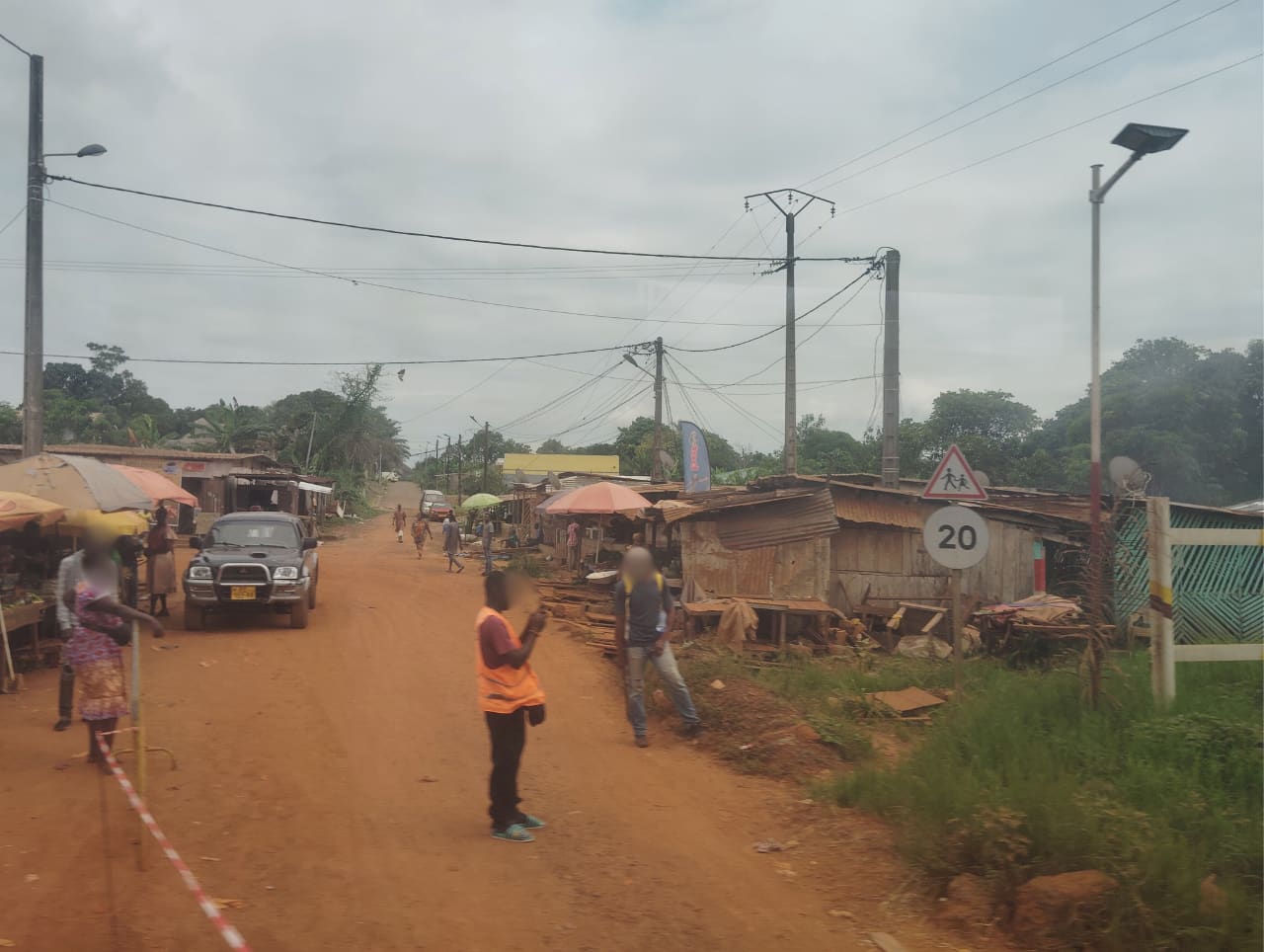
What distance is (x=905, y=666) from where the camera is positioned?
1164cm

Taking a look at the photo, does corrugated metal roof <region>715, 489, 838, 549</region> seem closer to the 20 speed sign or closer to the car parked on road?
the 20 speed sign

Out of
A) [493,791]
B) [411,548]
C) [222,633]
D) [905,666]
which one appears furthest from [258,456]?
[493,791]

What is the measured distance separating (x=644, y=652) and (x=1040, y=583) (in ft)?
34.0

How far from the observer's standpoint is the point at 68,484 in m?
11.3

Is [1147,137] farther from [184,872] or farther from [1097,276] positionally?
[184,872]

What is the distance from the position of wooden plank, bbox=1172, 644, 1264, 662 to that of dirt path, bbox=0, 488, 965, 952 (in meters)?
2.86

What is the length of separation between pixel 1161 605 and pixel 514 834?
5067 mm

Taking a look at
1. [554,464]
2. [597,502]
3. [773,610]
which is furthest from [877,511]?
[554,464]

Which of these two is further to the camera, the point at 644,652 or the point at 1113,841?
the point at 644,652

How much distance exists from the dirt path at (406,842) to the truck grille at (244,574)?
3.60 m

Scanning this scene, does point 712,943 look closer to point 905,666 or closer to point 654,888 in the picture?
point 654,888

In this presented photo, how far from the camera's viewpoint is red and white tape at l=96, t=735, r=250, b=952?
140 inches

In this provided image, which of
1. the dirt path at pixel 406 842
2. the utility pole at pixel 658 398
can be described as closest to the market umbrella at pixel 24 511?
the dirt path at pixel 406 842

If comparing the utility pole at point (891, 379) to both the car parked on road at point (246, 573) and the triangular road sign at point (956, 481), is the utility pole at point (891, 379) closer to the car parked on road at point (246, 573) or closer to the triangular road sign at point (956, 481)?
the triangular road sign at point (956, 481)
